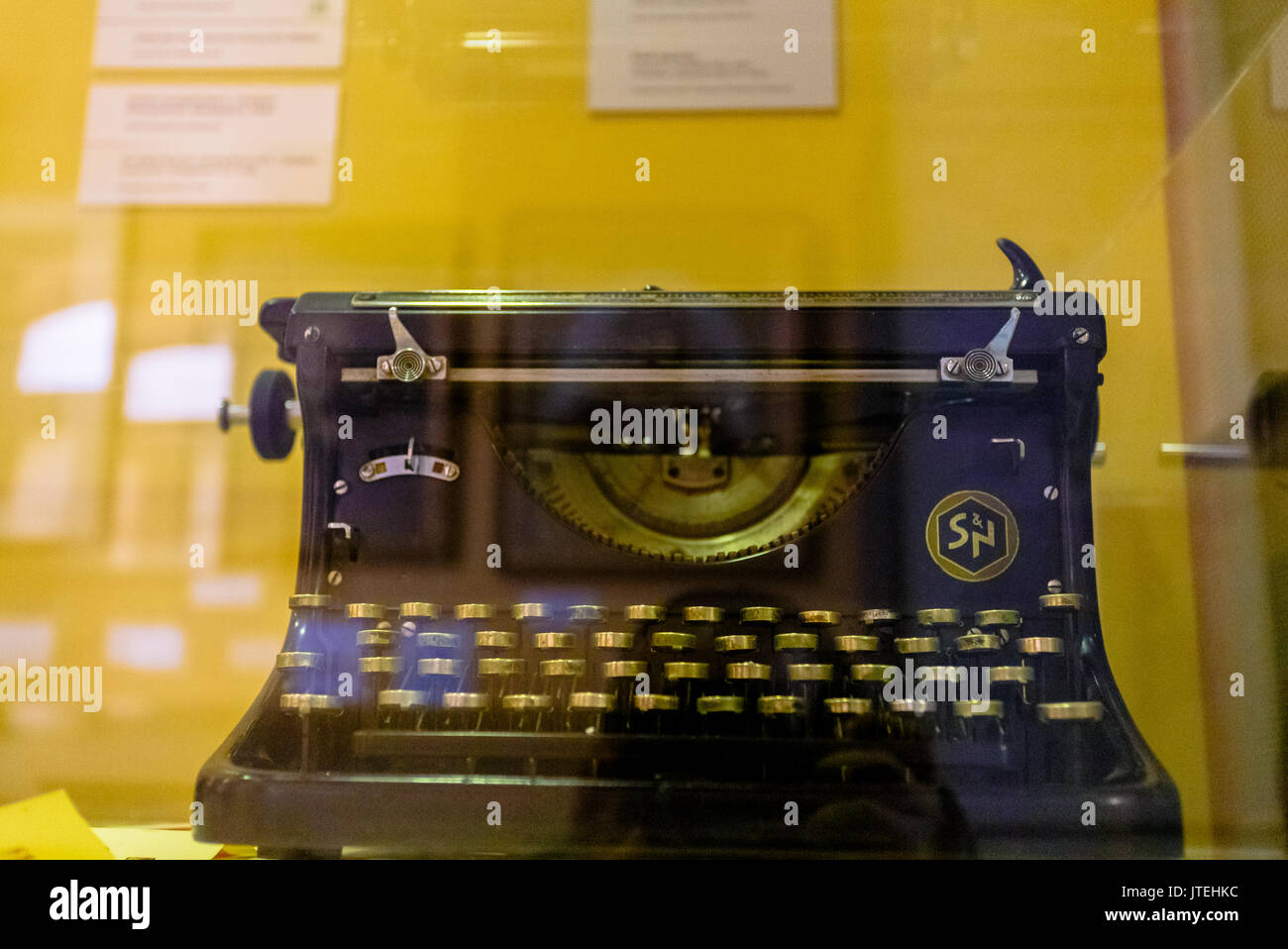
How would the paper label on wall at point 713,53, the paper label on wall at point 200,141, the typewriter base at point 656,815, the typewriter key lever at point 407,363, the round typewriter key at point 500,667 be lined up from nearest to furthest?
the typewriter base at point 656,815 → the round typewriter key at point 500,667 → the typewriter key lever at point 407,363 → the paper label on wall at point 200,141 → the paper label on wall at point 713,53

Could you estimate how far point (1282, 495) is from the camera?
1.56 meters

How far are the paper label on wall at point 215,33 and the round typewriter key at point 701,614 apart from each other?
1180mm

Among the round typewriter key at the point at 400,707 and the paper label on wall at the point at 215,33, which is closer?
the round typewriter key at the point at 400,707

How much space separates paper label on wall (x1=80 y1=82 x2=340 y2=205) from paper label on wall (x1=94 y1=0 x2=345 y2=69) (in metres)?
0.04

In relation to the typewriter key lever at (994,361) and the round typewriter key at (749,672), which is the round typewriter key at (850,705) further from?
the typewriter key lever at (994,361)

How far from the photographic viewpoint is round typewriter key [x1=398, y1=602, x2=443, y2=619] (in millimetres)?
1203

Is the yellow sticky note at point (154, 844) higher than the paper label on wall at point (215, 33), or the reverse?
the paper label on wall at point (215, 33)

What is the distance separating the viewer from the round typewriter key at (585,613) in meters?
1.20

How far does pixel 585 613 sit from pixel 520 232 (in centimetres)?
102

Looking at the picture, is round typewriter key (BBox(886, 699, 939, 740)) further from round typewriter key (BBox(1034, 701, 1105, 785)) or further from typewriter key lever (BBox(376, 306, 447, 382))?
typewriter key lever (BBox(376, 306, 447, 382))

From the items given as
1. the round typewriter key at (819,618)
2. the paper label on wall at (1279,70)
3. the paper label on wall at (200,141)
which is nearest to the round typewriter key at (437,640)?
the round typewriter key at (819,618)

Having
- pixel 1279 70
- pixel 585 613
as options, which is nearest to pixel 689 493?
pixel 585 613

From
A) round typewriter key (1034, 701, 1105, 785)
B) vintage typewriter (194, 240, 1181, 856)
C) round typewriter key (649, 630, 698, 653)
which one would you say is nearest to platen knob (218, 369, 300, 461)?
vintage typewriter (194, 240, 1181, 856)
